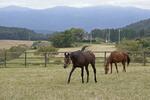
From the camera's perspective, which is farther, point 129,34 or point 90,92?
point 129,34

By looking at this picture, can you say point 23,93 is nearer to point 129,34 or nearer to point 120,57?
point 120,57

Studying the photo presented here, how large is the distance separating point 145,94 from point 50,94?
121 inches

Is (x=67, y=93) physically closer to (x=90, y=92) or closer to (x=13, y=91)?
(x=90, y=92)

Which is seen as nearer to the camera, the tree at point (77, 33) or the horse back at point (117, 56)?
the horse back at point (117, 56)

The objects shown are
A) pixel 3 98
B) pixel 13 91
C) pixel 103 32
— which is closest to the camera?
pixel 3 98

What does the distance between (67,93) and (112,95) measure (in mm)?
1549

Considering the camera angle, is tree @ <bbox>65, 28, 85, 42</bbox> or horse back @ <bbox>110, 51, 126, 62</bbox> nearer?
horse back @ <bbox>110, 51, 126, 62</bbox>

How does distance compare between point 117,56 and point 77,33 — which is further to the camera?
point 77,33

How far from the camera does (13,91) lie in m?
14.8

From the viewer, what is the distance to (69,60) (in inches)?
680

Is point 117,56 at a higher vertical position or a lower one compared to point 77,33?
lower

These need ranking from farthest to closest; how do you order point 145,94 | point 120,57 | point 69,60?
point 120,57 < point 69,60 < point 145,94

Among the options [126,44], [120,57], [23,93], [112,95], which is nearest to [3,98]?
[23,93]

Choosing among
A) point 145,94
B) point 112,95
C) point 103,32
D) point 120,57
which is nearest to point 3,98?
point 112,95
